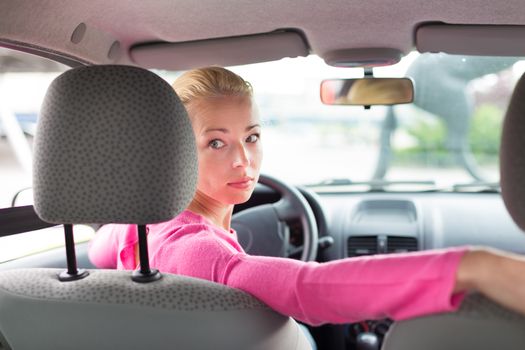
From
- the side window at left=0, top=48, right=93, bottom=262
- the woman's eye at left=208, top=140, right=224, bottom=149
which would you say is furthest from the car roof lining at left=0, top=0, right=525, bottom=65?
the woman's eye at left=208, top=140, right=224, bottom=149

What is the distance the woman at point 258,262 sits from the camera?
1074 mm

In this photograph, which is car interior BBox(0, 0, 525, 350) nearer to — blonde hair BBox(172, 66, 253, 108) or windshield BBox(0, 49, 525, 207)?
windshield BBox(0, 49, 525, 207)

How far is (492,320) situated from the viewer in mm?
1086

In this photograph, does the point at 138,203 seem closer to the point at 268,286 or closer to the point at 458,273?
the point at 268,286

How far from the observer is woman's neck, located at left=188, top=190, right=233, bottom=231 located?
1.75m

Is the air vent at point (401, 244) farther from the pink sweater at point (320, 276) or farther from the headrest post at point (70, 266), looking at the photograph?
the headrest post at point (70, 266)

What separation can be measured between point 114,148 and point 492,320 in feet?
2.55

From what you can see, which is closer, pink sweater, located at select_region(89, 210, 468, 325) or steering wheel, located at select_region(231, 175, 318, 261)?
pink sweater, located at select_region(89, 210, 468, 325)

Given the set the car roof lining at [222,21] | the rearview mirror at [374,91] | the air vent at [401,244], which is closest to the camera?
the car roof lining at [222,21]

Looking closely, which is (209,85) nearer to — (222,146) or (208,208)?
(222,146)

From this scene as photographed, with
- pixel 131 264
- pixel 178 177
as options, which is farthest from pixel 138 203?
pixel 131 264

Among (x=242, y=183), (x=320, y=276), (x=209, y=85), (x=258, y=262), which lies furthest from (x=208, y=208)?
(x=320, y=276)

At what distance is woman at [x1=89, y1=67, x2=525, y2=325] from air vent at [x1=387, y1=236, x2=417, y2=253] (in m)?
1.76

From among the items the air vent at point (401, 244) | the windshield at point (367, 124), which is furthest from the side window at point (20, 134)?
the air vent at point (401, 244)
